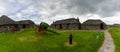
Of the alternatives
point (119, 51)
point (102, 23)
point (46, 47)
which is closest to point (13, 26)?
→ point (102, 23)

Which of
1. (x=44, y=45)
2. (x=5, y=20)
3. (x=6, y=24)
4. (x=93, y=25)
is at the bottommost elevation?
(x=44, y=45)

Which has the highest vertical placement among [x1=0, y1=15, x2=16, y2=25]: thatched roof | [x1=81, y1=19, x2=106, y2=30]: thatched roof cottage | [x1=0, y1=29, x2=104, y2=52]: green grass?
[x1=0, y1=15, x2=16, y2=25]: thatched roof

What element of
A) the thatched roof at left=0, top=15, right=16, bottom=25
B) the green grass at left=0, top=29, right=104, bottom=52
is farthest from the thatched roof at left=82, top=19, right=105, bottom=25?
the green grass at left=0, top=29, right=104, bottom=52

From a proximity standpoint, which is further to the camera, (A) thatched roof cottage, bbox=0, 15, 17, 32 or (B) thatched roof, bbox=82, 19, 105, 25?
(B) thatched roof, bbox=82, 19, 105, 25

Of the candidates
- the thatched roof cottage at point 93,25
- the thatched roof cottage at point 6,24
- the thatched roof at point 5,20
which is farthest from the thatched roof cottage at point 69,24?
the thatched roof at point 5,20

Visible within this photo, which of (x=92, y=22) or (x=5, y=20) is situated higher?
(x=5, y=20)

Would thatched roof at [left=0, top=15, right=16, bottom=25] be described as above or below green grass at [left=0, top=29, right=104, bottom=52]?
above

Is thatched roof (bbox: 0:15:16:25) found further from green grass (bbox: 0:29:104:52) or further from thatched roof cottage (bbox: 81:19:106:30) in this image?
green grass (bbox: 0:29:104:52)

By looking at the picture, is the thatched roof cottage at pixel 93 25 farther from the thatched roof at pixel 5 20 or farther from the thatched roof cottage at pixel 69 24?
the thatched roof at pixel 5 20

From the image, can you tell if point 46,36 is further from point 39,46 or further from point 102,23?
point 102,23

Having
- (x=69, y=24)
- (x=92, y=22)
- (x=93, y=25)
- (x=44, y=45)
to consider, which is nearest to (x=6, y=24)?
(x=69, y=24)

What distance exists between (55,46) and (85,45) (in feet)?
22.0

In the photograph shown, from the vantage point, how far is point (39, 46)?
46.3 meters

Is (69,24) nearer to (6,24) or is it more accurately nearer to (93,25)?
(93,25)
